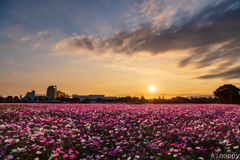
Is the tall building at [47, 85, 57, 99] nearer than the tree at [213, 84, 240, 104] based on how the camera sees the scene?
No

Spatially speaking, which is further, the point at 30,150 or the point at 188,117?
the point at 188,117

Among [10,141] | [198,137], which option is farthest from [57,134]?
[198,137]

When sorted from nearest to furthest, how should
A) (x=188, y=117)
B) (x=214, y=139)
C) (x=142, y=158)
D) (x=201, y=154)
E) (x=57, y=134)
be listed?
(x=142, y=158), (x=201, y=154), (x=214, y=139), (x=57, y=134), (x=188, y=117)

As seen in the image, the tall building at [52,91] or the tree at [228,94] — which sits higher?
the tall building at [52,91]

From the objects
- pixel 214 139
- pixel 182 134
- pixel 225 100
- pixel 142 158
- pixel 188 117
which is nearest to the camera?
pixel 142 158

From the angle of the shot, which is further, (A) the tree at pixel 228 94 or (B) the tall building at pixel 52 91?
(B) the tall building at pixel 52 91

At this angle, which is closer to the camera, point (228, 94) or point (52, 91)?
point (228, 94)

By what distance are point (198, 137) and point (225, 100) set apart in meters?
47.1

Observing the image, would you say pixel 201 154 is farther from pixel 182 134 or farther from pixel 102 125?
pixel 102 125

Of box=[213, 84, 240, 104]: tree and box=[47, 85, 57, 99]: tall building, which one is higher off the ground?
box=[47, 85, 57, 99]: tall building

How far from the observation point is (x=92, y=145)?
6.34 meters

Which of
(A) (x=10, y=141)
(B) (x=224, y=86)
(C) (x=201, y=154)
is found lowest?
(C) (x=201, y=154)

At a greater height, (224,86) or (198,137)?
(224,86)

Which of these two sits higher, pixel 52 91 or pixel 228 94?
pixel 52 91
